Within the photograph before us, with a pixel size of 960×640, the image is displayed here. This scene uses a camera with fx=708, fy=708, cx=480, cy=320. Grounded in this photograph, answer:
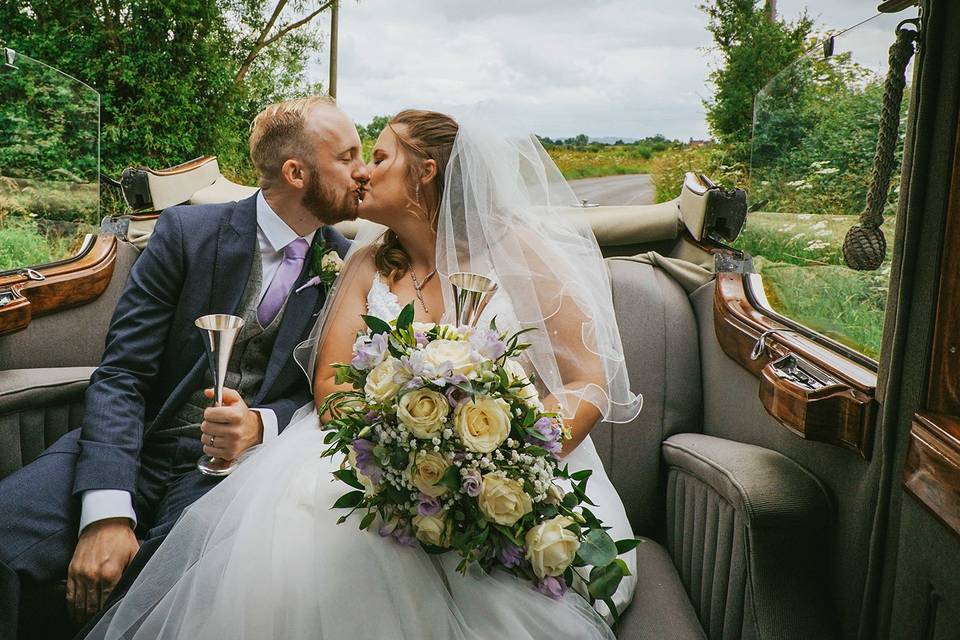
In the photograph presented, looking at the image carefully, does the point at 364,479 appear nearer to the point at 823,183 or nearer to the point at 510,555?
the point at 510,555

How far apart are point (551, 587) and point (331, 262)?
1.15 meters

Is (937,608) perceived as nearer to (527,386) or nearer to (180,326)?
(527,386)

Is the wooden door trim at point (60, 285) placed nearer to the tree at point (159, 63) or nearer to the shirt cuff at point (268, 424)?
the shirt cuff at point (268, 424)

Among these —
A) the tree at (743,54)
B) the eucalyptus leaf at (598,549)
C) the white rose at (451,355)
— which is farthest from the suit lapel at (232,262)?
the tree at (743,54)

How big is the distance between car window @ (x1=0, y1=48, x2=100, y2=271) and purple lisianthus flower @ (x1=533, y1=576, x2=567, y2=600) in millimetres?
3202

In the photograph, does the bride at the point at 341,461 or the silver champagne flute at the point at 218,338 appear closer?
the bride at the point at 341,461

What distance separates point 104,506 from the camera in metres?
1.64

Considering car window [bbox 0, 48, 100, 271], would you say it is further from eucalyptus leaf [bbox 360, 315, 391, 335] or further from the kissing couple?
eucalyptus leaf [bbox 360, 315, 391, 335]

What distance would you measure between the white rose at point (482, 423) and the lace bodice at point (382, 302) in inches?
27.0

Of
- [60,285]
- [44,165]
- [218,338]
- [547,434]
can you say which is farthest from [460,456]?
[44,165]

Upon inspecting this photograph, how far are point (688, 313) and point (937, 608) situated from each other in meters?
1.20

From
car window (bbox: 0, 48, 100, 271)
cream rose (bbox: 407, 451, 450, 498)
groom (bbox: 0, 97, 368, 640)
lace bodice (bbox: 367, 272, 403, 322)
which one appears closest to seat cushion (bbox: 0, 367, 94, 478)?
groom (bbox: 0, 97, 368, 640)

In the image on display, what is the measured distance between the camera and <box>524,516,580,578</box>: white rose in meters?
1.21

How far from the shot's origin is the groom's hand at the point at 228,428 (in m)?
1.58
